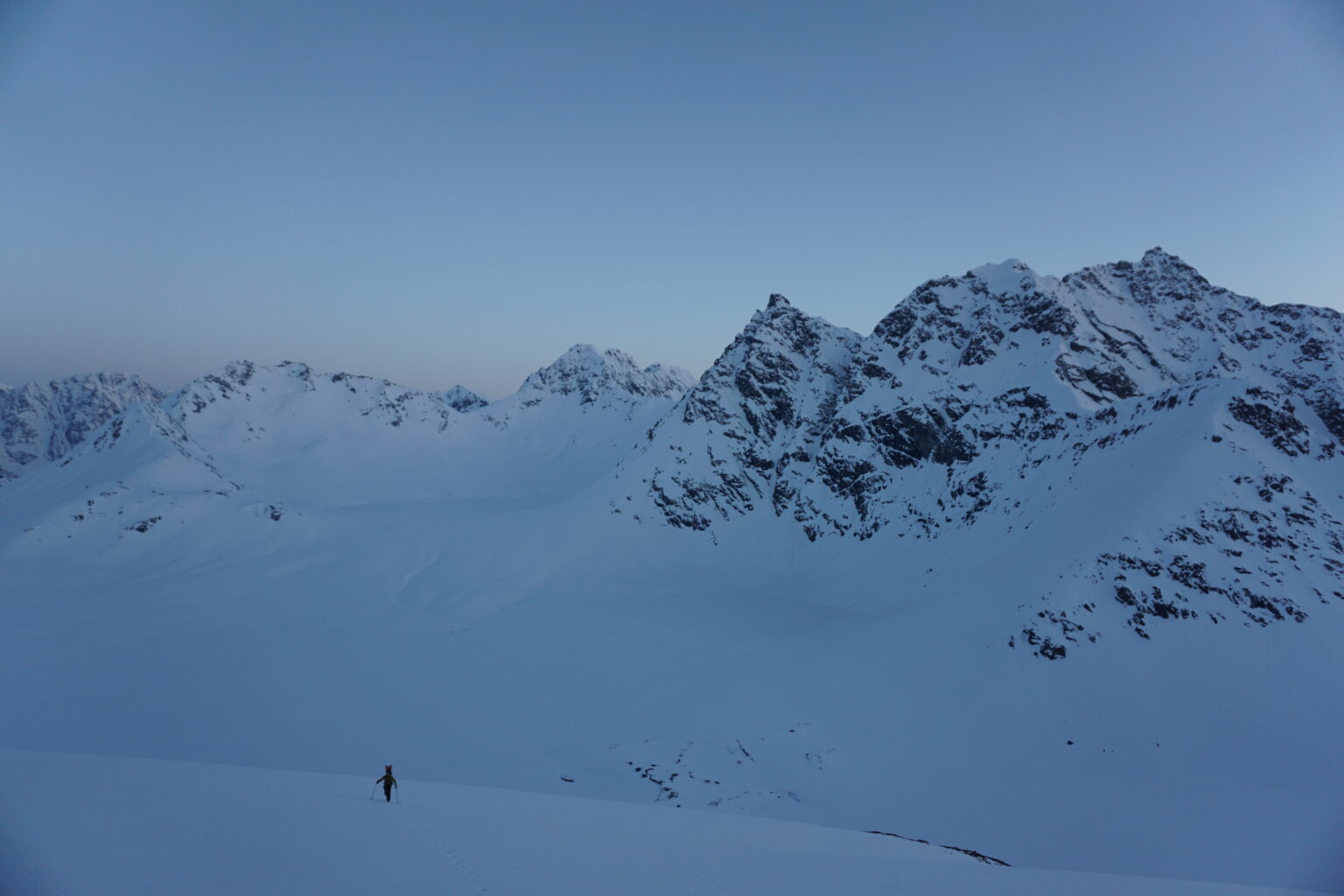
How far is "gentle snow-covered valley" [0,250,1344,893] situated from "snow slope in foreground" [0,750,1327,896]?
15cm

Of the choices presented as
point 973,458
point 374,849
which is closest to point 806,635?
point 973,458

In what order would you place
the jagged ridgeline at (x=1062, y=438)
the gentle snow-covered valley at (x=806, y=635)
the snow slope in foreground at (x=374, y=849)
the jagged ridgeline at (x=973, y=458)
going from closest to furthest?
the snow slope in foreground at (x=374, y=849) → the gentle snow-covered valley at (x=806, y=635) → the jagged ridgeline at (x=1062, y=438) → the jagged ridgeline at (x=973, y=458)

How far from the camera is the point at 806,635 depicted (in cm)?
6047

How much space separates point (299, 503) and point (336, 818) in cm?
11840

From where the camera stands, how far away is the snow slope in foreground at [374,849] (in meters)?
9.55

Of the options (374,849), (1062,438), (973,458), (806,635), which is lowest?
(806,635)

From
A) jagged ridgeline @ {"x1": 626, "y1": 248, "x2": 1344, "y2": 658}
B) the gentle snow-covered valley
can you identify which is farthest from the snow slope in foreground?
jagged ridgeline @ {"x1": 626, "y1": 248, "x2": 1344, "y2": 658}

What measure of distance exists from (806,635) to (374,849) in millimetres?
54712

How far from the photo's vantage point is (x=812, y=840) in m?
16.9

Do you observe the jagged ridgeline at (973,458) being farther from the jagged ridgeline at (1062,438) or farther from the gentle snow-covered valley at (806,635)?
the gentle snow-covered valley at (806,635)

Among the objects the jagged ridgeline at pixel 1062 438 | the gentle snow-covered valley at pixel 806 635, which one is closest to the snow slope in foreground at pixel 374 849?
the gentle snow-covered valley at pixel 806 635

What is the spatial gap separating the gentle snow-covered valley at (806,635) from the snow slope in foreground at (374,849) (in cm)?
15

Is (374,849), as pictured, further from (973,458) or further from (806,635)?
(973,458)

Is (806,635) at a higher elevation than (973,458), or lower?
lower
